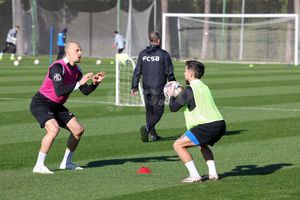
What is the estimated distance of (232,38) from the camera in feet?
172

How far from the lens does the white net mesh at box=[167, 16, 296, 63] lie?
167 ft

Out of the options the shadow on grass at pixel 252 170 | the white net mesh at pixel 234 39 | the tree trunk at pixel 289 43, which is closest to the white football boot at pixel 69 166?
the shadow on grass at pixel 252 170

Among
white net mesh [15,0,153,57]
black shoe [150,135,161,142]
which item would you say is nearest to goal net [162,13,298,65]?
white net mesh [15,0,153,57]

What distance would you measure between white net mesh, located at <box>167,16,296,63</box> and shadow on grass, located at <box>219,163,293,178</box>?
125 feet

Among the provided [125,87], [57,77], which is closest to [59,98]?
[57,77]

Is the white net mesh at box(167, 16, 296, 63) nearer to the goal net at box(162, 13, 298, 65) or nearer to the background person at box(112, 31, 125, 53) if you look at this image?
Result: the goal net at box(162, 13, 298, 65)

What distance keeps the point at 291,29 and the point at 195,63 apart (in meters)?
41.1

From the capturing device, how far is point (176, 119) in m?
19.6

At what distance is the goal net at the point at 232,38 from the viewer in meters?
50.8

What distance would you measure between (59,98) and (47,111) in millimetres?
247

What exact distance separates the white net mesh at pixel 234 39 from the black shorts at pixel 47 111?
128 feet

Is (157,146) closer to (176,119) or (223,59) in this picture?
(176,119)

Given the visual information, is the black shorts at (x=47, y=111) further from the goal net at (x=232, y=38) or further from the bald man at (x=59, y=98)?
the goal net at (x=232, y=38)

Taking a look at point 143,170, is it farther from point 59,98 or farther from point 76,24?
point 76,24
